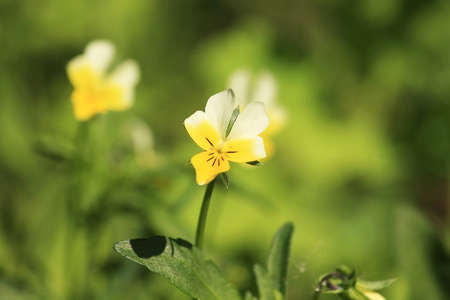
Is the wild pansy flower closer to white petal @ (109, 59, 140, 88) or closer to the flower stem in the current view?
white petal @ (109, 59, 140, 88)

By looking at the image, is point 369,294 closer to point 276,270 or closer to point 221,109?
point 276,270

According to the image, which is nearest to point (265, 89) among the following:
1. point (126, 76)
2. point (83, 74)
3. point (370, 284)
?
point (126, 76)

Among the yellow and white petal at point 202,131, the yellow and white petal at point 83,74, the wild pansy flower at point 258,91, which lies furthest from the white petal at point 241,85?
the yellow and white petal at point 202,131

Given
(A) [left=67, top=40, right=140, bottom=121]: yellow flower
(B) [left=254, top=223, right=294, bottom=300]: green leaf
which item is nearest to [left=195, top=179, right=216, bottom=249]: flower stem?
(B) [left=254, top=223, right=294, bottom=300]: green leaf

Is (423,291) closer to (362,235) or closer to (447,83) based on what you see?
(362,235)

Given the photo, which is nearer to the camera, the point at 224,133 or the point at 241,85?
the point at 224,133
